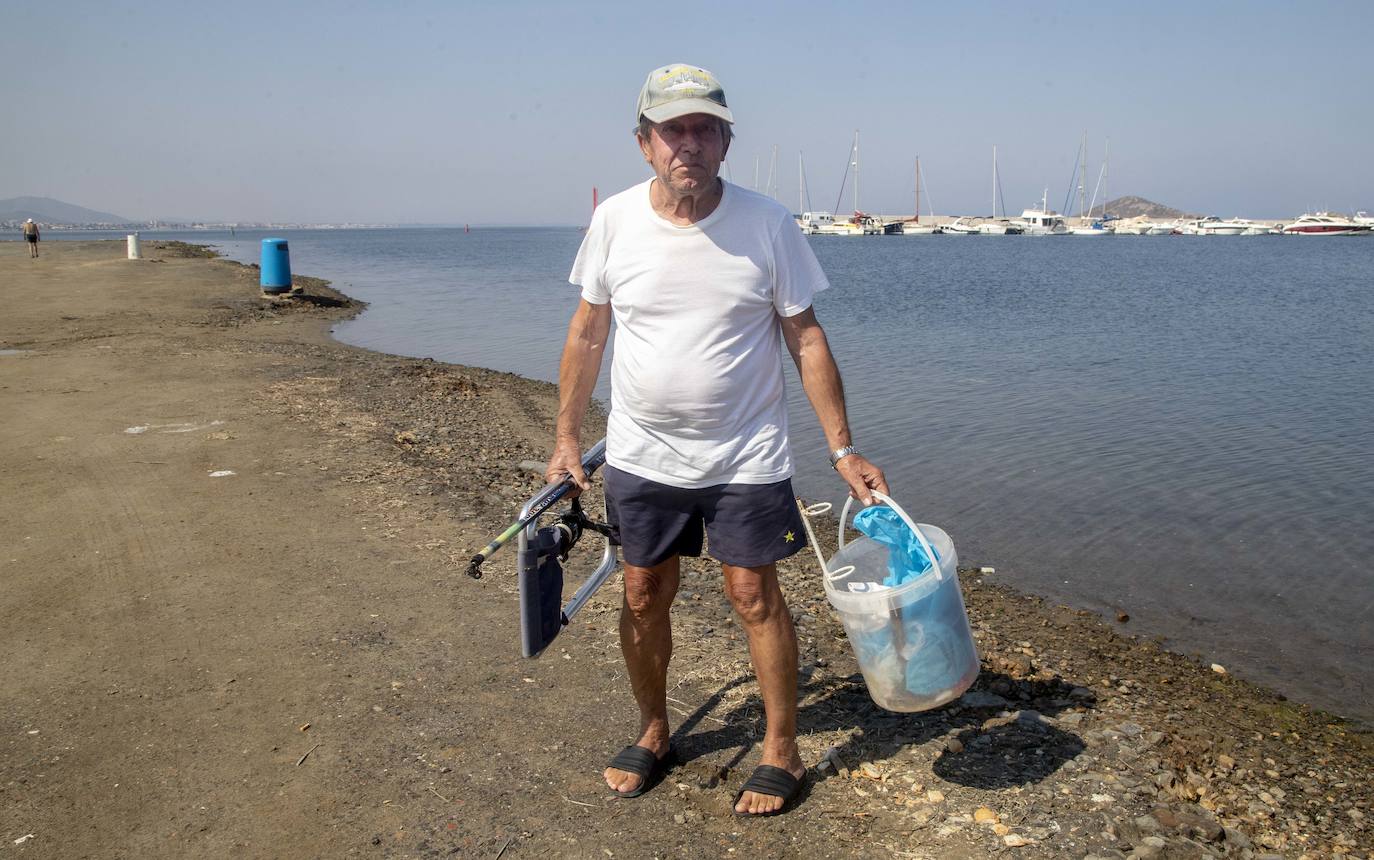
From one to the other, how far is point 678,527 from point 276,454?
5469 mm

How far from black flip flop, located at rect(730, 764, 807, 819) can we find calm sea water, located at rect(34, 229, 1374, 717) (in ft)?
11.3

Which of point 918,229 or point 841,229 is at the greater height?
point 918,229

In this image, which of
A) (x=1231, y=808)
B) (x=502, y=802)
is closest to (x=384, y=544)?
(x=502, y=802)

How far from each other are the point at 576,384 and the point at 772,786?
146 centimetres

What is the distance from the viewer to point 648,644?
138 inches

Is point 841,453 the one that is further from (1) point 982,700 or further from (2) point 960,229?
(2) point 960,229

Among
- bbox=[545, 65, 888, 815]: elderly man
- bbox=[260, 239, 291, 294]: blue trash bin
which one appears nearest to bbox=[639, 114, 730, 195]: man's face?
bbox=[545, 65, 888, 815]: elderly man

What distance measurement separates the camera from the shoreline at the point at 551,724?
328 centimetres

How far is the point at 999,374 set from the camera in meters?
16.3

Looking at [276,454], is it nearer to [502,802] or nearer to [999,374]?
[502,802]

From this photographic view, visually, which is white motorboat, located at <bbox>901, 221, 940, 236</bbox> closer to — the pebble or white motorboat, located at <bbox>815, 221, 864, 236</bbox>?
white motorboat, located at <bbox>815, 221, 864, 236</bbox>

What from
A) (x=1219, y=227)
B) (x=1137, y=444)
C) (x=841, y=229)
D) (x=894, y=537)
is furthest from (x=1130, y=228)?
(x=894, y=537)

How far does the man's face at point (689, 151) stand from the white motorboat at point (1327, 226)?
133 meters

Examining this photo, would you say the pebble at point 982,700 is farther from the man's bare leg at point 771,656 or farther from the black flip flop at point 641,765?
the black flip flop at point 641,765
